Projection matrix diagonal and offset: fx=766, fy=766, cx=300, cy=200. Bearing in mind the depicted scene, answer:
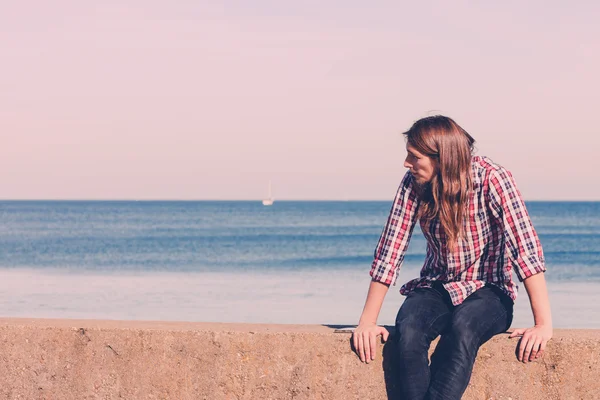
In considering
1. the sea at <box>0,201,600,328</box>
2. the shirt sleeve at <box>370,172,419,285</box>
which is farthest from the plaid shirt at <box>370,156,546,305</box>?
the sea at <box>0,201,600,328</box>

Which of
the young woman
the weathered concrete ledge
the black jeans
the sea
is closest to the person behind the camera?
the black jeans

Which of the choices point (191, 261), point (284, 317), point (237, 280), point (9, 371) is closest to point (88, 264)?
point (191, 261)

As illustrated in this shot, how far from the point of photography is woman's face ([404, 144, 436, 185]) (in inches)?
123

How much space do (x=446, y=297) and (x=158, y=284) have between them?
13.2 metres

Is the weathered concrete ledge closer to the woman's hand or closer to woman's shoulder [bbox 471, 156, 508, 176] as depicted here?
the woman's hand

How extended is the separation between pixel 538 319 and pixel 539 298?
94 millimetres

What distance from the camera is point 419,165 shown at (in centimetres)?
315

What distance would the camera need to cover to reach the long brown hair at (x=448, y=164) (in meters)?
3.09

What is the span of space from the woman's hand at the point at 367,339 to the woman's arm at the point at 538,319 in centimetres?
57

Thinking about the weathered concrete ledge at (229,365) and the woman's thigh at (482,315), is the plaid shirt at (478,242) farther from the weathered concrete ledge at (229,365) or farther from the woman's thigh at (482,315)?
the weathered concrete ledge at (229,365)

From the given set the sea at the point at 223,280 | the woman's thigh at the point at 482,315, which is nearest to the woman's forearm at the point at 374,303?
the woman's thigh at the point at 482,315

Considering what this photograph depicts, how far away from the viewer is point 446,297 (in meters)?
3.26

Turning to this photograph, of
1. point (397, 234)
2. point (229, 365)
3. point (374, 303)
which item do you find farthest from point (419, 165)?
point (229, 365)

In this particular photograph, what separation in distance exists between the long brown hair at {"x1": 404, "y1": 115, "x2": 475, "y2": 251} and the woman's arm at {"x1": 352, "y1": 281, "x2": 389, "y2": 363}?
0.37 metres
